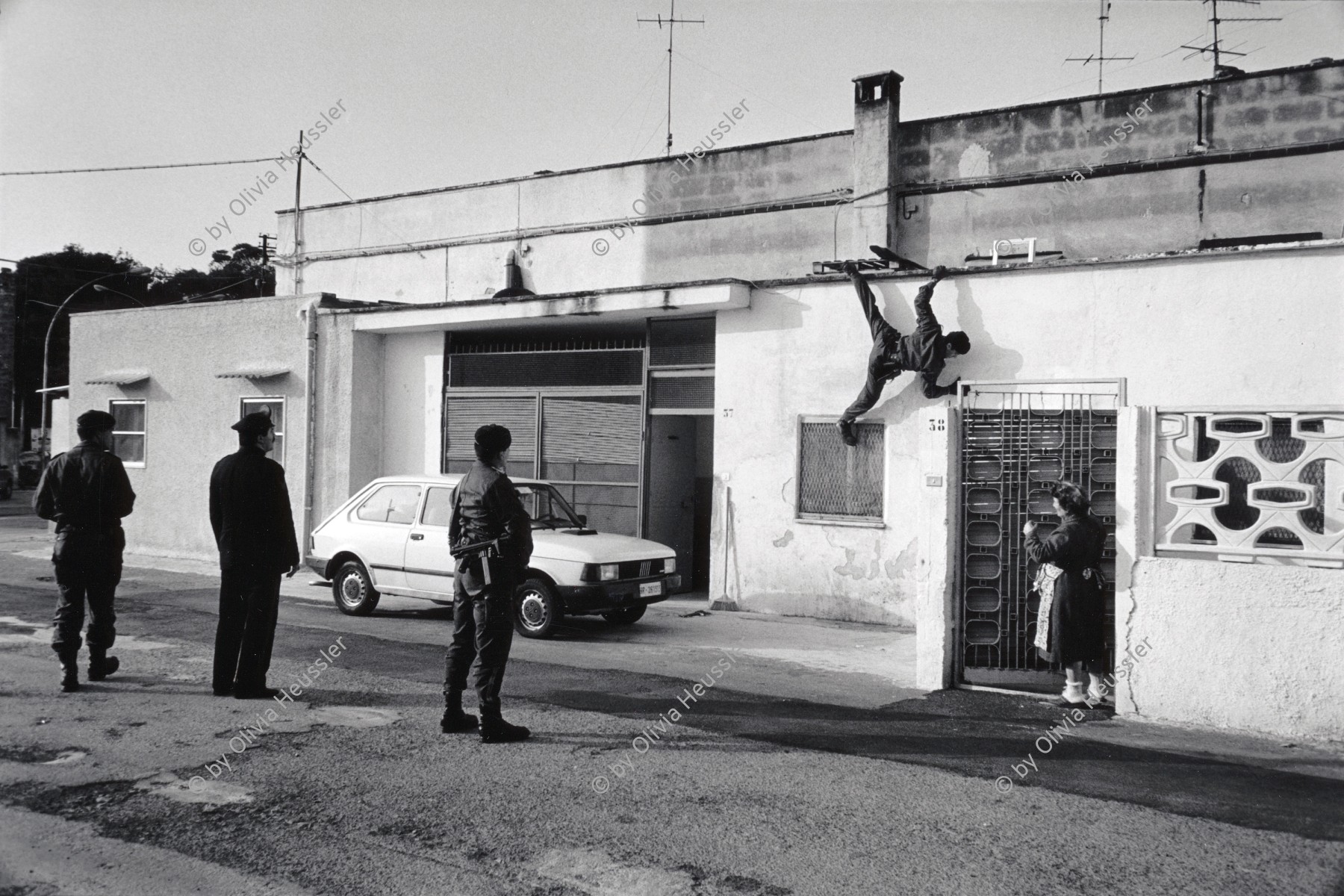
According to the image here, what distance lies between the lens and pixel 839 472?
11789mm

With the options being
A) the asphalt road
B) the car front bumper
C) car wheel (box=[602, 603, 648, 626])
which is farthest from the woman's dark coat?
car wheel (box=[602, 603, 648, 626])

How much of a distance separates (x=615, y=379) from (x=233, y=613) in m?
7.51

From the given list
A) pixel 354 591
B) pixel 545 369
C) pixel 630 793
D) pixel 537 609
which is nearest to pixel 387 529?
pixel 354 591

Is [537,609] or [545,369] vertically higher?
[545,369]

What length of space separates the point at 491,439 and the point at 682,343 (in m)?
7.38

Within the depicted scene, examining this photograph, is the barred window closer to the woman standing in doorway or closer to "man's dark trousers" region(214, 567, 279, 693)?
the woman standing in doorway

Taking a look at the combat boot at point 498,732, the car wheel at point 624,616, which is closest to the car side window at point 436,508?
the car wheel at point 624,616

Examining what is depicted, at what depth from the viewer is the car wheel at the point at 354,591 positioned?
11.1 m

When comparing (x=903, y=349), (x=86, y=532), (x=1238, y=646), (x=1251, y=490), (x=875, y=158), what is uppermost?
(x=875, y=158)

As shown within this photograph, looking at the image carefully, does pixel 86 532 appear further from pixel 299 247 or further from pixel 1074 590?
pixel 299 247

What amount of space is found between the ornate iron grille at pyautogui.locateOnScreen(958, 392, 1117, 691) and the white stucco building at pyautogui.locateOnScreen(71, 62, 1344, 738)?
2cm

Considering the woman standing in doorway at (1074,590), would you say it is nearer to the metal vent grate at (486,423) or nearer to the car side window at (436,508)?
the car side window at (436,508)

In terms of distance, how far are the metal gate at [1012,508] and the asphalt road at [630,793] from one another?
19.4 inches

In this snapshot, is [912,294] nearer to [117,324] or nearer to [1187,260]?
[1187,260]
